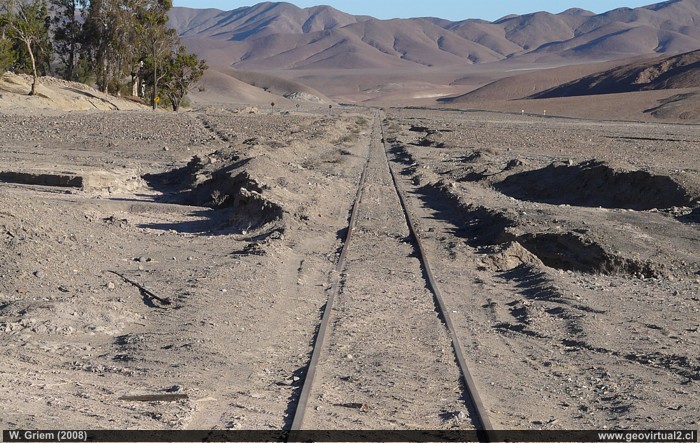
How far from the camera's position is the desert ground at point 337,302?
805 centimetres

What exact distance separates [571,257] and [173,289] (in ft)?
23.2

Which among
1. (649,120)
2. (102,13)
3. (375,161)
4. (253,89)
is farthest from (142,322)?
(253,89)

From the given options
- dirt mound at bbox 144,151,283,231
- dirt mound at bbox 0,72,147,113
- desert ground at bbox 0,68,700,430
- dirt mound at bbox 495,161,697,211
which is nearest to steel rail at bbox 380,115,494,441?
desert ground at bbox 0,68,700,430

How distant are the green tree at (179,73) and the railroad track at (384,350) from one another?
55085 millimetres

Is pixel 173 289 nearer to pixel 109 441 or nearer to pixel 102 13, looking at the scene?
pixel 109 441

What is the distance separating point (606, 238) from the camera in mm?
16500

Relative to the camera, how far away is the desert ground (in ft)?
26.4

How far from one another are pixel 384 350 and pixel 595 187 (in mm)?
17419

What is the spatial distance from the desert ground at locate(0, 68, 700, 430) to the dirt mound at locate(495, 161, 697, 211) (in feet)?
0.28

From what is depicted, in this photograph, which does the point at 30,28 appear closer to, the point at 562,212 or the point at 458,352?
the point at 562,212

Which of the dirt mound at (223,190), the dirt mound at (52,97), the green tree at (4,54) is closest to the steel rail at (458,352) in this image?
the dirt mound at (223,190)

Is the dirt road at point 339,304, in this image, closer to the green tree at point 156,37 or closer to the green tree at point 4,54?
the green tree at point 4,54

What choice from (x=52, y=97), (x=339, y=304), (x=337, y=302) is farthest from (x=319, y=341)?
(x=52, y=97)

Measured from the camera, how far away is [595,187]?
85.0ft
